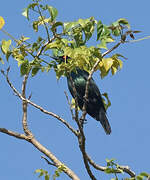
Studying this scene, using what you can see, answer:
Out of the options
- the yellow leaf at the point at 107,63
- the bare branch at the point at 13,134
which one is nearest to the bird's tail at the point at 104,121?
the bare branch at the point at 13,134

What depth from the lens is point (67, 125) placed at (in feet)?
11.8

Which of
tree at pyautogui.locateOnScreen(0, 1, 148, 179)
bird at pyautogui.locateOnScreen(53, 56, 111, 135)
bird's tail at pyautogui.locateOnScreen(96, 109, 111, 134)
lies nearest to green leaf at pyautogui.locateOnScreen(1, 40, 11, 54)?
tree at pyautogui.locateOnScreen(0, 1, 148, 179)

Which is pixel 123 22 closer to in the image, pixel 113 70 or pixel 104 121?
pixel 113 70

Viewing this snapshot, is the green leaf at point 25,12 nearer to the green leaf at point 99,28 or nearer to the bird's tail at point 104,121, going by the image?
the green leaf at point 99,28

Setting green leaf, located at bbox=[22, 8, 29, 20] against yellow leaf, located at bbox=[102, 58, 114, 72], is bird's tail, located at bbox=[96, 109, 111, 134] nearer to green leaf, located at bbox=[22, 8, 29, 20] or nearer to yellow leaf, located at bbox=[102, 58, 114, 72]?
yellow leaf, located at bbox=[102, 58, 114, 72]

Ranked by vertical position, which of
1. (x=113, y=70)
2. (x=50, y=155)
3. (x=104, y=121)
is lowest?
(x=50, y=155)

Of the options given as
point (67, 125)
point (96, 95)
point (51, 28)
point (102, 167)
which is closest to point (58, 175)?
point (67, 125)

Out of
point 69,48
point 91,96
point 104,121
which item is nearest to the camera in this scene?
point 69,48

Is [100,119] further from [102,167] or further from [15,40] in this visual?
[15,40]

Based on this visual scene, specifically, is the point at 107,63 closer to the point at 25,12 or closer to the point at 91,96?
the point at 25,12

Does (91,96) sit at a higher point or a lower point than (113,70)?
higher

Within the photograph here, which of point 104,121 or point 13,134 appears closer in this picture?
point 13,134

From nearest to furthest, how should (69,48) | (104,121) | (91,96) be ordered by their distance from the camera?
1. (69,48)
2. (91,96)
3. (104,121)

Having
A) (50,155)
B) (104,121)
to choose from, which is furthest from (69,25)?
(104,121)
